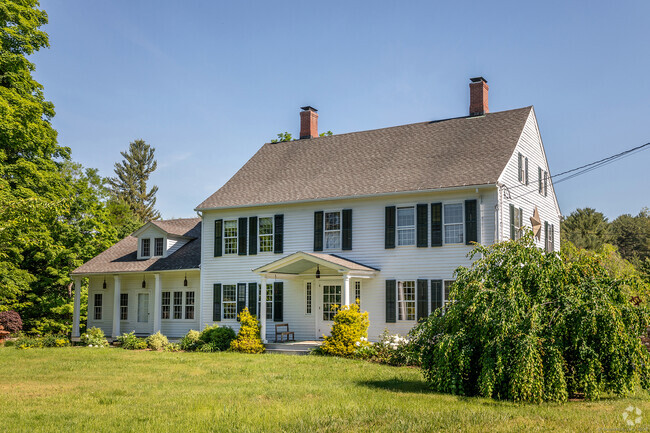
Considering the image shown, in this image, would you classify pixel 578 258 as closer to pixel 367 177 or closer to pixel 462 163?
pixel 462 163

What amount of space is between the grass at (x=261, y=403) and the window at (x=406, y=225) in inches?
207

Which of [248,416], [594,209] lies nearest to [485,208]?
[248,416]

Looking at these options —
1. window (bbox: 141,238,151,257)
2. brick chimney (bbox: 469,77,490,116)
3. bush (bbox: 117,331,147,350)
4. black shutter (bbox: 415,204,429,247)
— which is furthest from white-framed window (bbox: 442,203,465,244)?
window (bbox: 141,238,151,257)

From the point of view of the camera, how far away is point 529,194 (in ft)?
72.5

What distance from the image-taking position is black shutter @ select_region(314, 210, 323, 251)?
21938 mm

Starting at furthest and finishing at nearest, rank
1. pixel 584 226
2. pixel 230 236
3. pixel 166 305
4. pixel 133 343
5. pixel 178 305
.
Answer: pixel 584 226 → pixel 166 305 → pixel 178 305 → pixel 230 236 → pixel 133 343

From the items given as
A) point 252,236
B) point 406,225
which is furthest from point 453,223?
point 252,236

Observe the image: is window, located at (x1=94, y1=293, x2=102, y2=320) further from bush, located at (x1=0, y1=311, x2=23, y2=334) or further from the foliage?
the foliage

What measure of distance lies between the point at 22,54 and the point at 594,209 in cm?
4037

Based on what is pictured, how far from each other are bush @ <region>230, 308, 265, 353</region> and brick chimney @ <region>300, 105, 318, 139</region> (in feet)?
30.9

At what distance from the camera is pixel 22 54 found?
22.7 meters

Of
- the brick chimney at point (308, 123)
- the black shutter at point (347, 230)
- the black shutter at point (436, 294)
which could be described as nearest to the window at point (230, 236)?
the black shutter at point (347, 230)

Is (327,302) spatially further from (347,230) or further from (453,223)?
(453,223)

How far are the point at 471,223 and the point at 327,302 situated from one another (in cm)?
602
